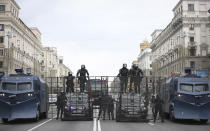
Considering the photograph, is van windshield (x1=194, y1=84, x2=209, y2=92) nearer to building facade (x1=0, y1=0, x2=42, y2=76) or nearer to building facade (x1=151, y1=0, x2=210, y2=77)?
building facade (x1=0, y1=0, x2=42, y2=76)

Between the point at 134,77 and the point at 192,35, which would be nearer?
the point at 134,77

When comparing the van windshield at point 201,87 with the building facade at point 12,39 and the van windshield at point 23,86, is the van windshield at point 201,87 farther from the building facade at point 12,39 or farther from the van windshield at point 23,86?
the building facade at point 12,39

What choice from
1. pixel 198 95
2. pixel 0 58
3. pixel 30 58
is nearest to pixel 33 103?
pixel 198 95

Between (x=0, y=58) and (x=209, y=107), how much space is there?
6301 centimetres

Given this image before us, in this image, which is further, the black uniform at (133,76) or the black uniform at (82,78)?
the black uniform at (82,78)

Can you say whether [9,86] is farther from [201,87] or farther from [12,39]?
[12,39]

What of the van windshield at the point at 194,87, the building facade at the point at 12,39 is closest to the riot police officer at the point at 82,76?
the van windshield at the point at 194,87

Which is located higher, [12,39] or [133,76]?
[12,39]

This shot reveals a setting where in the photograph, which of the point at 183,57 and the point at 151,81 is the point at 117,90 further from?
the point at 183,57

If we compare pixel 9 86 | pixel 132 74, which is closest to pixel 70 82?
pixel 132 74

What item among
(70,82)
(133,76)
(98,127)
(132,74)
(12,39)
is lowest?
(98,127)

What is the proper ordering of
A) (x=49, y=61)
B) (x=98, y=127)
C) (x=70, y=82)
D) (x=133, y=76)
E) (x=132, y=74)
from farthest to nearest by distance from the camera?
(x=49, y=61) → (x=132, y=74) → (x=70, y=82) → (x=133, y=76) → (x=98, y=127)

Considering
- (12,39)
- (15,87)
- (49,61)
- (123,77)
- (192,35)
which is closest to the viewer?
(15,87)

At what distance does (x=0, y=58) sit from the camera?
258 feet
